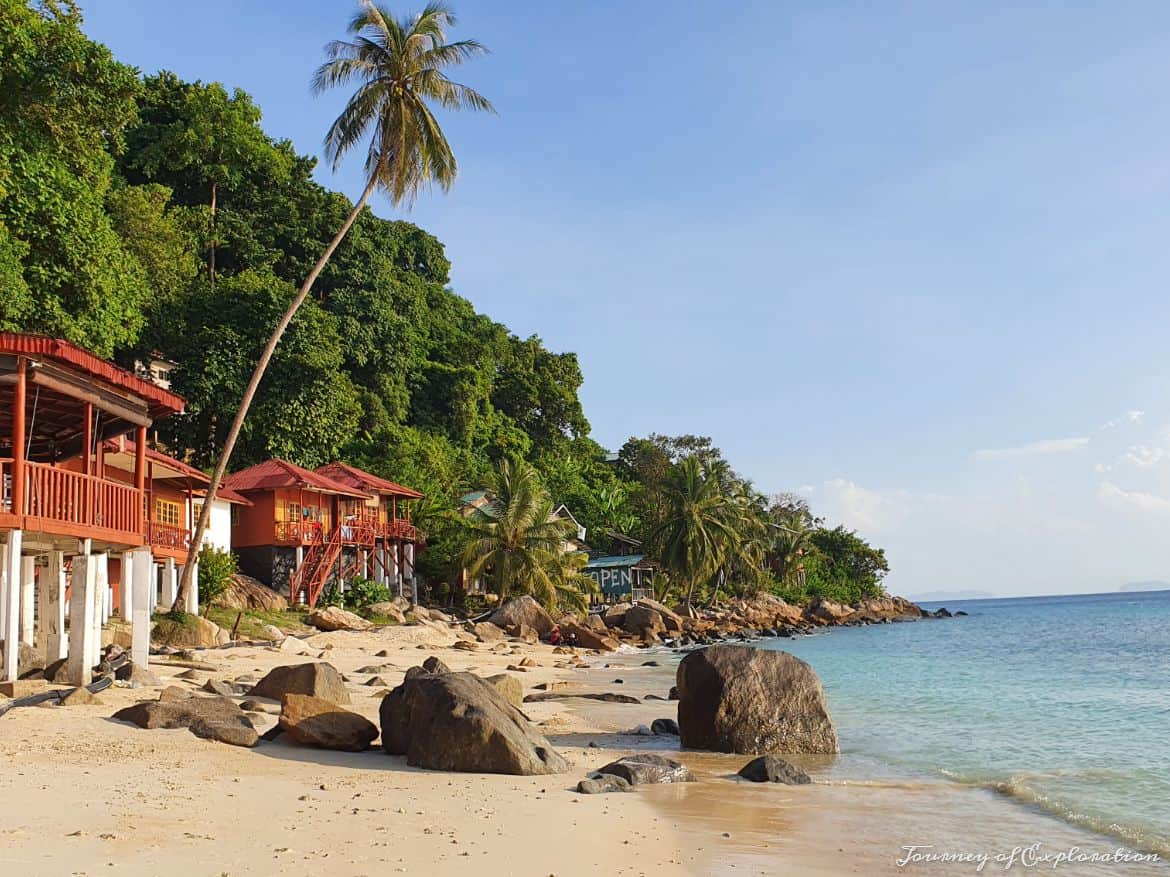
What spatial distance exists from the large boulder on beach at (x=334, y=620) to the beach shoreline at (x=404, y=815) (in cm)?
1929

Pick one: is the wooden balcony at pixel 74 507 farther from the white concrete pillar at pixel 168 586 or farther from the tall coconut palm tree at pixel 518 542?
the tall coconut palm tree at pixel 518 542

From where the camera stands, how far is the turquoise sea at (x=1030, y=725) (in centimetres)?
1204

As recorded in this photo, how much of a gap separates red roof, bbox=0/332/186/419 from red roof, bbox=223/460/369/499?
851 inches

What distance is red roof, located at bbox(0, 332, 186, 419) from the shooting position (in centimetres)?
1312

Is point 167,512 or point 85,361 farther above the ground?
point 85,361

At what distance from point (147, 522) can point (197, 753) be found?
7.89 metres

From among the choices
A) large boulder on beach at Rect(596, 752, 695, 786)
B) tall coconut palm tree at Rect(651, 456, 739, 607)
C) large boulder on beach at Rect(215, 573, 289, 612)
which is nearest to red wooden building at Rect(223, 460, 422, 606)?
large boulder on beach at Rect(215, 573, 289, 612)

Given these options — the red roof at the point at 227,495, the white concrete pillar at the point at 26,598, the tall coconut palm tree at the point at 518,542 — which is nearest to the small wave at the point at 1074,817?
the white concrete pillar at the point at 26,598

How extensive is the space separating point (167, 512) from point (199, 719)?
77.0 feet

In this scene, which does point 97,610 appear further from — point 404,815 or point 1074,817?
point 1074,817

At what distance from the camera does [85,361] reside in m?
14.1

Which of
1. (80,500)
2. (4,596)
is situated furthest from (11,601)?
(80,500)

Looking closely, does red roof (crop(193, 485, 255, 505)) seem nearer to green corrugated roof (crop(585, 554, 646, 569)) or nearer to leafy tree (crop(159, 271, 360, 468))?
leafy tree (crop(159, 271, 360, 468))

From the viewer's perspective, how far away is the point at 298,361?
41.0 m
